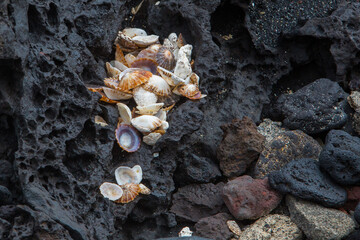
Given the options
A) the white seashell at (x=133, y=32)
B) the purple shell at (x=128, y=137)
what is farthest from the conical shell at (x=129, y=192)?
the white seashell at (x=133, y=32)

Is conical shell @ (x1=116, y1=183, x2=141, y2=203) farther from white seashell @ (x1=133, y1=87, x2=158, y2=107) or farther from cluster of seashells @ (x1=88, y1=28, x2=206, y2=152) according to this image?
white seashell @ (x1=133, y1=87, x2=158, y2=107)

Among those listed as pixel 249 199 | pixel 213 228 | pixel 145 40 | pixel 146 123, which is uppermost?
pixel 145 40

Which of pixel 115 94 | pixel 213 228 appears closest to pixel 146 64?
pixel 115 94

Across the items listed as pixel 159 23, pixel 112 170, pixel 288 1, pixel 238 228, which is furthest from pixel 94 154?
pixel 288 1

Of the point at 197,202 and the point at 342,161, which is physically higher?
the point at 342,161

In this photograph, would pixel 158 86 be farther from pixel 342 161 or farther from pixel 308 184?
pixel 342 161

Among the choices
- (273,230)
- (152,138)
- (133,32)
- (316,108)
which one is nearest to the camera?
(273,230)

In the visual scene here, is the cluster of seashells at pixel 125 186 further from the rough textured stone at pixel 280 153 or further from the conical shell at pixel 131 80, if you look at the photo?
the rough textured stone at pixel 280 153
